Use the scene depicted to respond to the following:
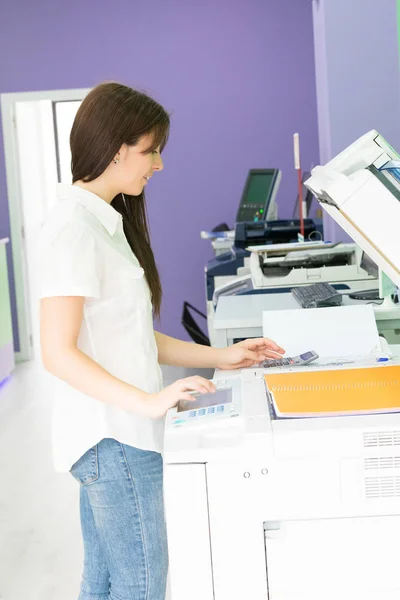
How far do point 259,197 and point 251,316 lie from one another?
8.62ft

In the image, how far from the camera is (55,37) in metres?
6.74

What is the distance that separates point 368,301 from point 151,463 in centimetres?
154

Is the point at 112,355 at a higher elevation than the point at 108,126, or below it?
below

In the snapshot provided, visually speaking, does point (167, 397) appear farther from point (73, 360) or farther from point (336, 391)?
point (336, 391)

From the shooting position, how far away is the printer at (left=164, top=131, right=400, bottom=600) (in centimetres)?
121

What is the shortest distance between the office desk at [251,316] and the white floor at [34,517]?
95cm

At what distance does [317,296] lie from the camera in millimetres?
2783

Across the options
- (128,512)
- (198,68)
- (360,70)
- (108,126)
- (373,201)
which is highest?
(198,68)

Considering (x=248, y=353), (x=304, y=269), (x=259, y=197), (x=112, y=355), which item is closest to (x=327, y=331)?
(x=248, y=353)

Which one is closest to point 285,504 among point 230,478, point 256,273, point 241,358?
point 230,478

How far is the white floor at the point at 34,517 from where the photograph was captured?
9.03ft

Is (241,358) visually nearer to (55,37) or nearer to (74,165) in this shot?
(74,165)

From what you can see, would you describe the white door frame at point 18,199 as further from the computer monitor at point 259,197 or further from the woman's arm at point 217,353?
the woman's arm at point 217,353

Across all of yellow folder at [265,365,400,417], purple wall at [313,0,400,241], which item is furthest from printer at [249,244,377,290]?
yellow folder at [265,365,400,417]
